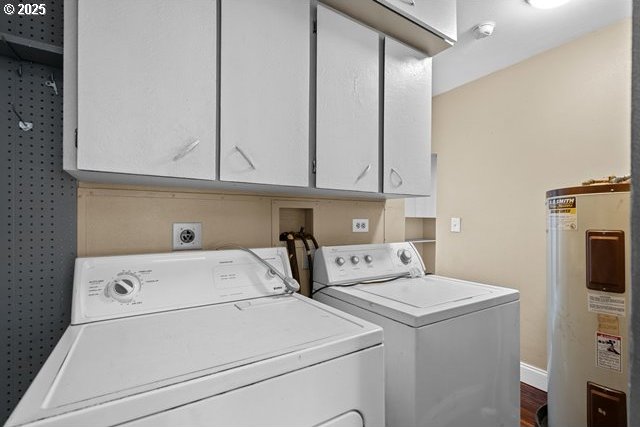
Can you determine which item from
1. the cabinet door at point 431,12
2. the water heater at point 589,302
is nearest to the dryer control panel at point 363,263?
the water heater at point 589,302

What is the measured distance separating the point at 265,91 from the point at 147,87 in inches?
15.9

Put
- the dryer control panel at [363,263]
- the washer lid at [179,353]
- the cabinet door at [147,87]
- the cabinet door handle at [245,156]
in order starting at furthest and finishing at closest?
1. the dryer control panel at [363,263]
2. the cabinet door handle at [245,156]
3. the cabinet door at [147,87]
4. the washer lid at [179,353]

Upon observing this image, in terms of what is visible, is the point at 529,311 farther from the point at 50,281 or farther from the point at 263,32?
the point at 50,281

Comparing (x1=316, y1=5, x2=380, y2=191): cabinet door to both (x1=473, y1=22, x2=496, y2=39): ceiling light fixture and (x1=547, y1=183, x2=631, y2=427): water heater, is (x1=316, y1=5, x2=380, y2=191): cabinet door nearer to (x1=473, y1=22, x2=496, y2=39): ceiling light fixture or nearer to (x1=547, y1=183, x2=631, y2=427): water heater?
(x1=547, y1=183, x2=631, y2=427): water heater

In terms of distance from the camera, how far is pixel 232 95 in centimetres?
111

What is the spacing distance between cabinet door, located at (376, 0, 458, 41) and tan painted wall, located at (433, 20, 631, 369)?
4.36 feet

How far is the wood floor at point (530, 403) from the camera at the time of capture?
2012 millimetres

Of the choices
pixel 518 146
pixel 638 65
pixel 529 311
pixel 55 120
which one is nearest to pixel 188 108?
pixel 55 120

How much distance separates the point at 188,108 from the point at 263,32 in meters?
0.43

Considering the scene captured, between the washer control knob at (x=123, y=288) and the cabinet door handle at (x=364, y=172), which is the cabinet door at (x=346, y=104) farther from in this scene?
the washer control knob at (x=123, y=288)

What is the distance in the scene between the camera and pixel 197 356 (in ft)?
2.40

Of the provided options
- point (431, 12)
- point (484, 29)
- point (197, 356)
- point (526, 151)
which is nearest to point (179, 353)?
point (197, 356)

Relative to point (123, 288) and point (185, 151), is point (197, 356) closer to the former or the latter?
point (123, 288)

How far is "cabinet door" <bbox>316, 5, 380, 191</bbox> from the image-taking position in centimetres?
133
